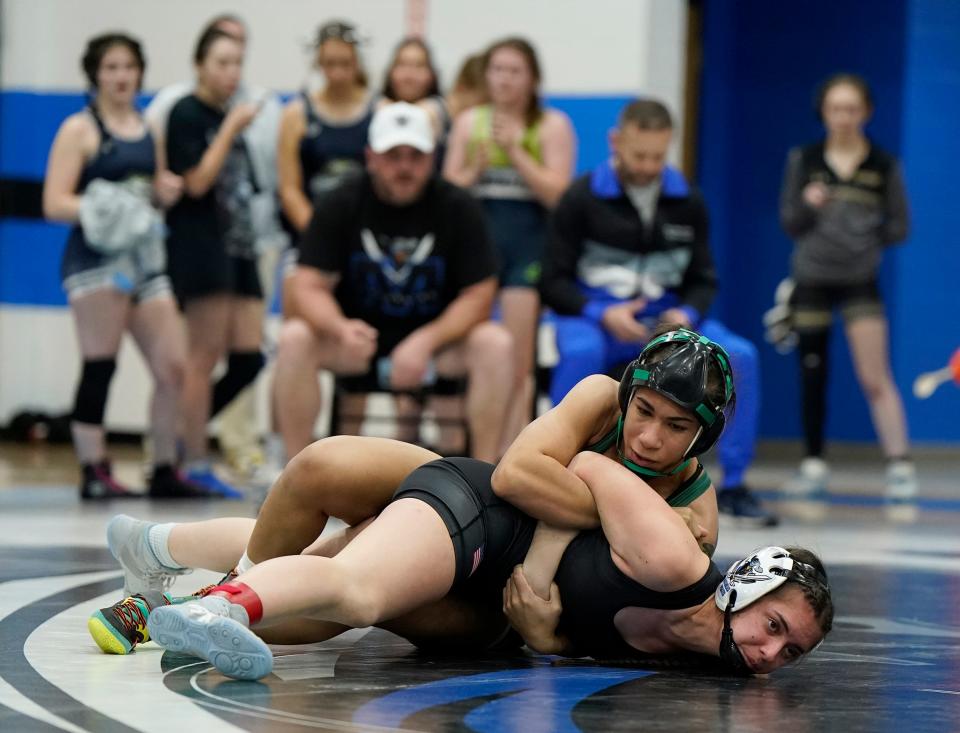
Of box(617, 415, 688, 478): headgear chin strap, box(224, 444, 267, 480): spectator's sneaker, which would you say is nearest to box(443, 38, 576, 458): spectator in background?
box(224, 444, 267, 480): spectator's sneaker

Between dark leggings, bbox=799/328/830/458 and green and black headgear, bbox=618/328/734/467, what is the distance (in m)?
5.10

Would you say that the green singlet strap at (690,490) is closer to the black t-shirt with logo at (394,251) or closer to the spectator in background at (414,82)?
the black t-shirt with logo at (394,251)

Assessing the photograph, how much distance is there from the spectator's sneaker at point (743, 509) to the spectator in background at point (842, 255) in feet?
6.03

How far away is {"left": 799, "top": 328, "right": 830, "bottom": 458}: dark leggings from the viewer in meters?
8.30

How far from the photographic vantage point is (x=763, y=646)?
10.4 feet

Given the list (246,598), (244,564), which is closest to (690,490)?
(244,564)

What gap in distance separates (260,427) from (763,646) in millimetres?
6901

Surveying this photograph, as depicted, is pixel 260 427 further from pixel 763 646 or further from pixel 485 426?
pixel 763 646

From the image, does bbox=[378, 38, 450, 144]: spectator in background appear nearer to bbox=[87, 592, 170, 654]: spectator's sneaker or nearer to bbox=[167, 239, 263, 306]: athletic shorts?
bbox=[167, 239, 263, 306]: athletic shorts

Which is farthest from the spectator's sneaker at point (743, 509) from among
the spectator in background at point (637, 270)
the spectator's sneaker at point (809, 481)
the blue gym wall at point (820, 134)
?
the blue gym wall at point (820, 134)

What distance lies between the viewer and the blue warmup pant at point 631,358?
6242mm

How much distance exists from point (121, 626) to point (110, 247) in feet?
11.7

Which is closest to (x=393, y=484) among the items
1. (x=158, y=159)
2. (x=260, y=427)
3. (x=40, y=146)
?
(x=158, y=159)

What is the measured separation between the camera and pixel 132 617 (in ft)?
10.7
